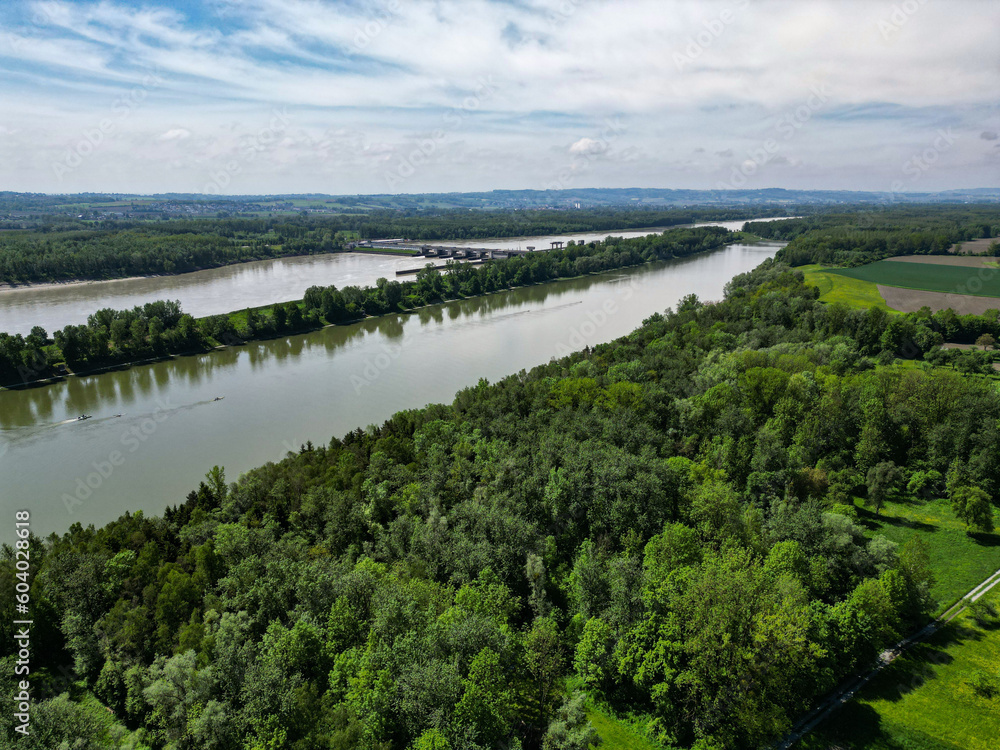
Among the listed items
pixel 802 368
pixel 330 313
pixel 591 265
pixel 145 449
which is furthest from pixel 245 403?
pixel 591 265

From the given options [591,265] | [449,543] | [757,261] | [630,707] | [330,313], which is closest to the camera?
[630,707]

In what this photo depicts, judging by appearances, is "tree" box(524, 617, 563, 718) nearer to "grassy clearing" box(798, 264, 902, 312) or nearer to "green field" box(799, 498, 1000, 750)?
"green field" box(799, 498, 1000, 750)

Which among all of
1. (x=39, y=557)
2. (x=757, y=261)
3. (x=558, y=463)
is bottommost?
(x=39, y=557)

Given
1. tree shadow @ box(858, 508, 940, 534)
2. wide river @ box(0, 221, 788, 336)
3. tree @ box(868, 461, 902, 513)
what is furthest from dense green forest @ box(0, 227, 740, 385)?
tree shadow @ box(858, 508, 940, 534)

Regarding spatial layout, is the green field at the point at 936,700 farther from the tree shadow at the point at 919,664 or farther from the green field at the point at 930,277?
the green field at the point at 930,277

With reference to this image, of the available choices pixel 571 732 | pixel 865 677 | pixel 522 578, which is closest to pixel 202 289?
pixel 522 578

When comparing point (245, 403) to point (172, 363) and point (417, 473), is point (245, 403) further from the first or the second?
point (417, 473)

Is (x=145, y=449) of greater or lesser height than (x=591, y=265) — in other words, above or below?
below
